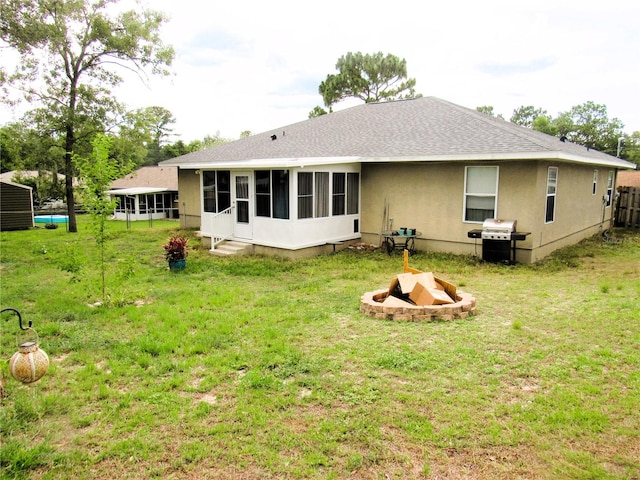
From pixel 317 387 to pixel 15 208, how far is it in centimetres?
2146

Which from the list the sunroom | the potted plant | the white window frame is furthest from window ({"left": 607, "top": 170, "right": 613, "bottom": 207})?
the potted plant

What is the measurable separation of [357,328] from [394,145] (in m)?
7.35

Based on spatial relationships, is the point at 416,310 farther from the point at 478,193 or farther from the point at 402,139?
the point at 402,139

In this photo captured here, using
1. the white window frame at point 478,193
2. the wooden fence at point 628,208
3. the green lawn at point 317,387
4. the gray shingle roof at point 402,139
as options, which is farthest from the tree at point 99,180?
the wooden fence at point 628,208

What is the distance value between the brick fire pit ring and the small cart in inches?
185

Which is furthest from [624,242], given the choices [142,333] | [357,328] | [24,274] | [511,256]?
[24,274]

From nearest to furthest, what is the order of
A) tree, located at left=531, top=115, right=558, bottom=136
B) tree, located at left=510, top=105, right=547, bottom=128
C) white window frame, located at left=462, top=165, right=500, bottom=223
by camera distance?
white window frame, located at left=462, top=165, right=500, bottom=223 → tree, located at left=531, top=115, right=558, bottom=136 → tree, located at left=510, top=105, right=547, bottom=128

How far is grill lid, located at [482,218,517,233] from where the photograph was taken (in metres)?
9.61

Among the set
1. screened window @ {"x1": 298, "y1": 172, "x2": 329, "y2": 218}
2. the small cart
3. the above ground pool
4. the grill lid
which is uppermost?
screened window @ {"x1": 298, "y1": 172, "x2": 329, "y2": 218}

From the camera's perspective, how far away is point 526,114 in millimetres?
56969

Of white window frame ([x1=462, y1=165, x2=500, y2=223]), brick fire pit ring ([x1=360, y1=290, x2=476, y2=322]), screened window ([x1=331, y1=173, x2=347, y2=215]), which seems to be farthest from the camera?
screened window ([x1=331, y1=173, x2=347, y2=215])

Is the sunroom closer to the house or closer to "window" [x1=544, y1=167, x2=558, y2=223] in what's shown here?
the house

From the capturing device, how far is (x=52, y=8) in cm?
1438

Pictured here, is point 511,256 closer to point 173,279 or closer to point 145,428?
point 173,279
